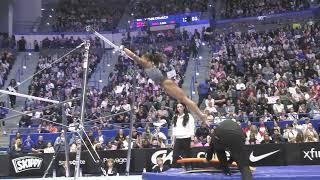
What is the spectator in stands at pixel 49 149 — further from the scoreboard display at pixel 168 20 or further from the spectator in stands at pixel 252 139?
the scoreboard display at pixel 168 20

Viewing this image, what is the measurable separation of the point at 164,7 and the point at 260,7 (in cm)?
614

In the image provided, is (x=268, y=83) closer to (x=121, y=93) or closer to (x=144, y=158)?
(x=121, y=93)

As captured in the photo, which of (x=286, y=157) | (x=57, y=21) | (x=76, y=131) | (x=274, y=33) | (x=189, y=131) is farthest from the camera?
(x=57, y=21)

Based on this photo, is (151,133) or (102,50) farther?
(102,50)

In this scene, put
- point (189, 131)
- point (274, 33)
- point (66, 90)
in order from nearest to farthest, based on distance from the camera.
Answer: point (189, 131)
point (66, 90)
point (274, 33)

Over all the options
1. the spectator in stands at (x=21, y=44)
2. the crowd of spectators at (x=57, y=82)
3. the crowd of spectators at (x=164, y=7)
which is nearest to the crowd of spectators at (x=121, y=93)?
the crowd of spectators at (x=57, y=82)

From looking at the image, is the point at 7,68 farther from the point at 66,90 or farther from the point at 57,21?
the point at 57,21

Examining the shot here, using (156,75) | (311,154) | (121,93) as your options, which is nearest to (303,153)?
(311,154)

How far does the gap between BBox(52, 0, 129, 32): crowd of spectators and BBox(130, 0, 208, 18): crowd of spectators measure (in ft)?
4.46

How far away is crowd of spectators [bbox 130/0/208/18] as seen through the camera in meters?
30.1

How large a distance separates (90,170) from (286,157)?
5293 mm

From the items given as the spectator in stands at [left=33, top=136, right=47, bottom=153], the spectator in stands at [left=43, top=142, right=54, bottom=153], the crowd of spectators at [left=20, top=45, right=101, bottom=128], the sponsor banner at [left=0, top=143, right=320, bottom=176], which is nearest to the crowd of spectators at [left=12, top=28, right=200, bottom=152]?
Answer: the crowd of spectators at [left=20, top=45, right=101, bottom=128]

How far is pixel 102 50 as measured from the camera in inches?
1049

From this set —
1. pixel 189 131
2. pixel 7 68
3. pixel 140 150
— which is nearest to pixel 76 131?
pixel 189 131
